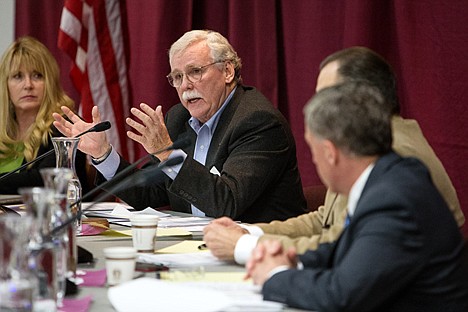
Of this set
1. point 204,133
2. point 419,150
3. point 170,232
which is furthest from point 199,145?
point 419,150

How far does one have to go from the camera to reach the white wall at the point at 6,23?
6.25m

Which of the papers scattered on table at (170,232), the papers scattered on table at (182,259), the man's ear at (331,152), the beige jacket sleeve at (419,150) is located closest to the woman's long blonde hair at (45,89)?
the papers scattered on table at (170,232)

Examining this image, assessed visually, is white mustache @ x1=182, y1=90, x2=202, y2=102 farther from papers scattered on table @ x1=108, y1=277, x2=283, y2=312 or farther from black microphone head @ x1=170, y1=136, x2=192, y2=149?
papers scattered on table @ x1=108, y1=277, x2=283, y2=312

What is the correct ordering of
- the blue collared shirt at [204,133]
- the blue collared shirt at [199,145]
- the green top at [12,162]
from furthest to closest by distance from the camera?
the green top at [12,162], the blue collared shirt at [204,133], the blue collared shirt at [199,145]

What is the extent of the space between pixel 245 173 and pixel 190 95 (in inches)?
23.0

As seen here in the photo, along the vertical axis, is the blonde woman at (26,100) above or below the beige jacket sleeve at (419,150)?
below

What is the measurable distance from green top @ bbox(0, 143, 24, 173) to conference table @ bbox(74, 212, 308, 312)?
1.62m

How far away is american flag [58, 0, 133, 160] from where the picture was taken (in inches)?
208

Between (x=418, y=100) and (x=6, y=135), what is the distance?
2231 millimetres

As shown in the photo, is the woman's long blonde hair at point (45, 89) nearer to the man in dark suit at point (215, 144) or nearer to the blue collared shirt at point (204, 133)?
the man in dark suit at point (215, 144)

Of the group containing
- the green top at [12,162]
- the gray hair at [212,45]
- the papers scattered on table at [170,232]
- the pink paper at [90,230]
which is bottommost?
the green top at [12,162]

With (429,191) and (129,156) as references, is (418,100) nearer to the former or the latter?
(129,156)

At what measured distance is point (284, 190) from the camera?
3.41m

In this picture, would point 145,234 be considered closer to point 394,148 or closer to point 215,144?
point 394,148
